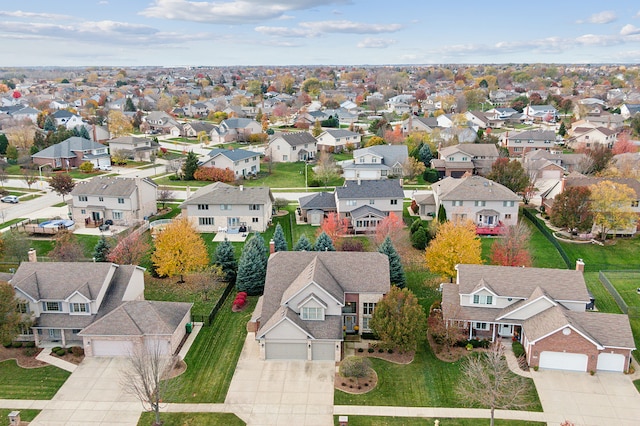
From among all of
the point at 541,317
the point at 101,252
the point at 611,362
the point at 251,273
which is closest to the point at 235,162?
the point at 101,252

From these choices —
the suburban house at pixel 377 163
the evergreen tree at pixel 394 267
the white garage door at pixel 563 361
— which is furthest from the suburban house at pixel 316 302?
the suburban house at pixel 377 163

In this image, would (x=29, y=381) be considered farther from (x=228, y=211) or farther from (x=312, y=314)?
(x=228, y=211)

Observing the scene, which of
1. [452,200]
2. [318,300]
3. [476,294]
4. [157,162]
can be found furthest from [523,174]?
[157,162]

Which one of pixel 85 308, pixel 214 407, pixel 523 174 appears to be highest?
pixel 523 174

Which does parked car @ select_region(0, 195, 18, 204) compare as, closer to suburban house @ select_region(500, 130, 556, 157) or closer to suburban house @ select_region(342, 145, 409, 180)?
suburban house @ select_region(342, 145, 409, 180)

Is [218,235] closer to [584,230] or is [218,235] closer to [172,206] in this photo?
[172,206]

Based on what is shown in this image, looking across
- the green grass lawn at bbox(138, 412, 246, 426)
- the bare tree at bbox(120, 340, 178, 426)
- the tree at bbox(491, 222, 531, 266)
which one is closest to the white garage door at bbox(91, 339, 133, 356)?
the bare tree at bbox(120, 340, 178, 426)
